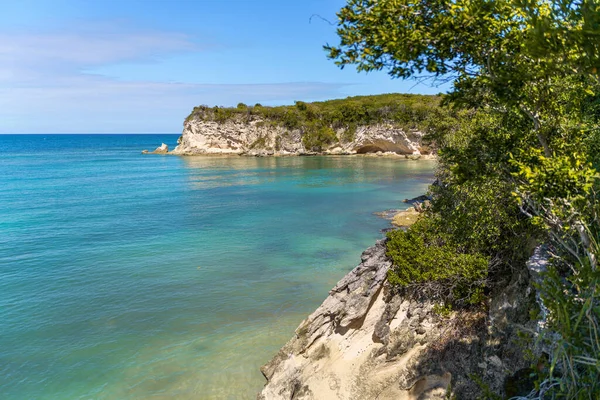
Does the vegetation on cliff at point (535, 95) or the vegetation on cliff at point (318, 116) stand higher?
the vegetation on cliff at point (318, 116)

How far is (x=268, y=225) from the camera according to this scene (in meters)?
30.9

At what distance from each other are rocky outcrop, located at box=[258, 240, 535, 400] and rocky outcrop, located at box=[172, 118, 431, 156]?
8190cm

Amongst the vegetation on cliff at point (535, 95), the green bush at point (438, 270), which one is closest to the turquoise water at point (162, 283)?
the green bush at point (438, 270)

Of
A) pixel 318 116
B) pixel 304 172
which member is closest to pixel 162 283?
pixel 304 172

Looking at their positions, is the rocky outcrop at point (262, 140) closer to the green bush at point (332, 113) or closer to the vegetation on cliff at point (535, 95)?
the green bush at point (332, 113)

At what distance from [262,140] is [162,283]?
81.9m

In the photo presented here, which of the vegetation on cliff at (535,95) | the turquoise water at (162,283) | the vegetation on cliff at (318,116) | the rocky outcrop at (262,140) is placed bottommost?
the turquoise water at (162,283)

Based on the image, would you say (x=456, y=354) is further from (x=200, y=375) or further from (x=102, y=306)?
(x=102, y=306)

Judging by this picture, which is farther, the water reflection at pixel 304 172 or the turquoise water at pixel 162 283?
the water reflection at pixel 304 172

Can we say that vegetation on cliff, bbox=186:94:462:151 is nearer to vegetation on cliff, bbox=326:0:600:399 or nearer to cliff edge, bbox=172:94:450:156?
cliff edge, bbox=172:94:450:156

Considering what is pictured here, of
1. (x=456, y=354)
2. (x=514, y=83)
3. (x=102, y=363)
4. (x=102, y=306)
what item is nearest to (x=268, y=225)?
(x=102, y=306)

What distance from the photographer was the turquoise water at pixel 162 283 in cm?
1266

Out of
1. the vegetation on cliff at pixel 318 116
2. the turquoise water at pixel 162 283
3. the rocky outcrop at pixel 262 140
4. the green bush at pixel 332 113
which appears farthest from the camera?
the rocky outcrop at pixel 262 140

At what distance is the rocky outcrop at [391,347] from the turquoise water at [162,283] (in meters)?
2.13
